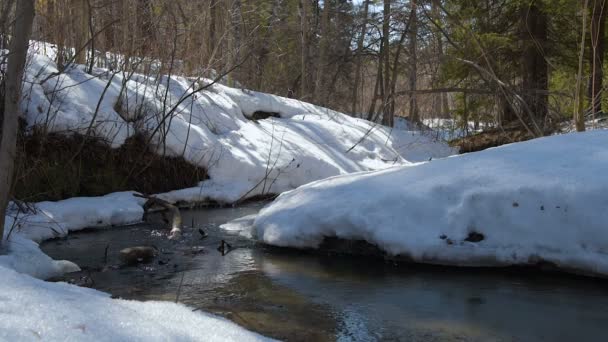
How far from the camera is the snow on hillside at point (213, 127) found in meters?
8.12

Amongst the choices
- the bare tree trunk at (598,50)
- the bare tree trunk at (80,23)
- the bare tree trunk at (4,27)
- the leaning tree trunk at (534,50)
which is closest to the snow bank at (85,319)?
the bare tree trunk at (4,27)

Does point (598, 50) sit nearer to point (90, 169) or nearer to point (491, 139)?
point (491, 139)

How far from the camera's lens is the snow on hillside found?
812 centimetres

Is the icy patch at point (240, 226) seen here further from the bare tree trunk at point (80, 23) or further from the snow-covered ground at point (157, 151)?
the bare tree trunk at point (80, 23)

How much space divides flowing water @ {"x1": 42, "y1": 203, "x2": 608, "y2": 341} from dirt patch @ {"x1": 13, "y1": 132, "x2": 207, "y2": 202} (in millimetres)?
1516

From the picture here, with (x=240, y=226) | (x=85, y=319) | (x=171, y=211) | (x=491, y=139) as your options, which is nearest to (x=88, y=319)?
(x=85, y=319)

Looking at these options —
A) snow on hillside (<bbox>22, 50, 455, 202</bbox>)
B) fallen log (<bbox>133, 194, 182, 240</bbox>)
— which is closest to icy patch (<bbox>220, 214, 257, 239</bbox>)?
fallen log (<bbox>133, 194, 182, 240</bbox>)

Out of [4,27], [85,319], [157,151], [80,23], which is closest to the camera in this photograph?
[85,319]

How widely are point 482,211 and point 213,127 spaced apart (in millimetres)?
6180

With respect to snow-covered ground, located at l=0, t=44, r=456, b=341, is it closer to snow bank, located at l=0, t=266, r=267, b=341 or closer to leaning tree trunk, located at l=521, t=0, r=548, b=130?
snow bank, located at l=0, t=266, r=267, b=341

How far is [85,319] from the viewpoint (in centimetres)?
228

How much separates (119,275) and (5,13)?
3.68m

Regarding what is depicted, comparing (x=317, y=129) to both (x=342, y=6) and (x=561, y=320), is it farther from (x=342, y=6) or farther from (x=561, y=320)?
(x=342, y=6)

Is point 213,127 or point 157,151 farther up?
point 213,127
